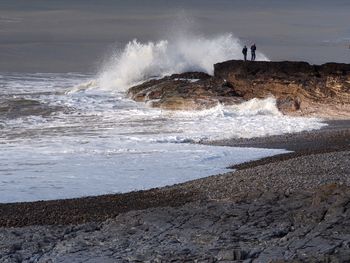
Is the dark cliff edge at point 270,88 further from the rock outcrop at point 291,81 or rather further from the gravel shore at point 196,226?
the gravel shore at point 196,226

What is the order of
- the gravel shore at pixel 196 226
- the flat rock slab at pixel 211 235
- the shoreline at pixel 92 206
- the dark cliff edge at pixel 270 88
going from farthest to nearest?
the dark cliff edge at pixel 270 88
the shoreline at pixel 92 206
the gravel shore at pixel 196 226
the flat rock slab at pixel 211 235

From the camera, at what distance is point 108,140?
61.2 ft

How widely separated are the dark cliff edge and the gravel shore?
13797 mm

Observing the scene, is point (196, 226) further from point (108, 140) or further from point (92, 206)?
point (108, 140)

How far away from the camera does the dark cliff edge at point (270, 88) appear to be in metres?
25.0

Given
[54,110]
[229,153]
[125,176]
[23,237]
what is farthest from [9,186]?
[54,110]

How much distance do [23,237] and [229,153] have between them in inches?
311

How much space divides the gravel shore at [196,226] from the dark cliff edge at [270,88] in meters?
13.8

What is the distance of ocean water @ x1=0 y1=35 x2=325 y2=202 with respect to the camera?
1320 centimetres

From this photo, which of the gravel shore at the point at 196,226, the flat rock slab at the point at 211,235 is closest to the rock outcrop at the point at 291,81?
the gravel shore at the point at 196,226

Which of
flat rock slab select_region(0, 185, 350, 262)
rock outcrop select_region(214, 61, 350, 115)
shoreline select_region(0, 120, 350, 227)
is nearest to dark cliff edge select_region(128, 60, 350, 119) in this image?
rock outcrop select_region(214, 61, 350, 115)

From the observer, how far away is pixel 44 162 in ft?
49.6

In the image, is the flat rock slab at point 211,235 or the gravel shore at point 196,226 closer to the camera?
the flat rock slab at point 211,235

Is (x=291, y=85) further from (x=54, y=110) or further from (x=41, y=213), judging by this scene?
(x=41, y=213)
